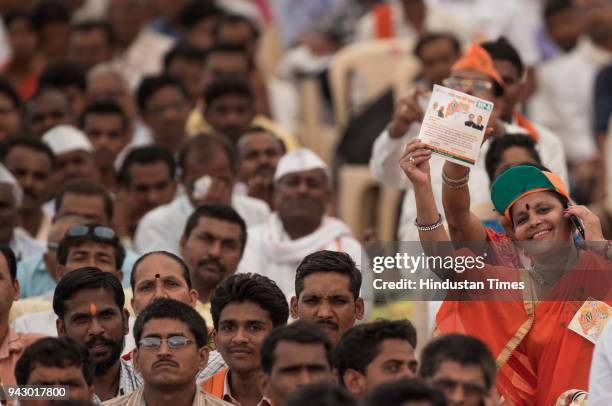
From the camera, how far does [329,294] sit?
973 centimetres

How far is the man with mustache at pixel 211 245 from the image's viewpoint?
11.2 m

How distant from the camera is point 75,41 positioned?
693 inches

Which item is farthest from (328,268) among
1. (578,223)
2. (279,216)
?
(279,216)

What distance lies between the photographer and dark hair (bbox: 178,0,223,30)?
1880 cm

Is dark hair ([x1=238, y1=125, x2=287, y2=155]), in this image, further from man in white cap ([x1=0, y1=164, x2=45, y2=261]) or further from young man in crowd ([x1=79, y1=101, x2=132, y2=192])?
man in white cap ([x1=0, y1=164, x2=45, y2=261])

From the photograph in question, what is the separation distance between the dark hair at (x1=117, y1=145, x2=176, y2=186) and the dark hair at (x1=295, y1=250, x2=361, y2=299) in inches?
140

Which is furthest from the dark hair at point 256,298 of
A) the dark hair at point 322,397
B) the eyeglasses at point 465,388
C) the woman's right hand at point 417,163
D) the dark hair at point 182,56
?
the dark hair at point 182,56

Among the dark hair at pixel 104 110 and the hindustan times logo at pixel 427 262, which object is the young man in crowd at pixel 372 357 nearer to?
the hindustan times logo at pixel 427 262

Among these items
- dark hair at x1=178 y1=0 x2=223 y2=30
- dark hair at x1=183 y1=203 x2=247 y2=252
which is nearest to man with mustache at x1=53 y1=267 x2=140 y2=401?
dark hair at x1=183 y1=203 x2=247 y2=252

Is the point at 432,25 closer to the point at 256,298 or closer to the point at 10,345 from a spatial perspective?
the point at 10,345

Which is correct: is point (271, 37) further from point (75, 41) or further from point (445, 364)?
point (445, 364)

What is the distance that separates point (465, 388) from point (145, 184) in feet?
17.9

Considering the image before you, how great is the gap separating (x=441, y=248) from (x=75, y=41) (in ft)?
28.6

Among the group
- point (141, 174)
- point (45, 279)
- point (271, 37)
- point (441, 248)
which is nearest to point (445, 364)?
point (441, 248)
